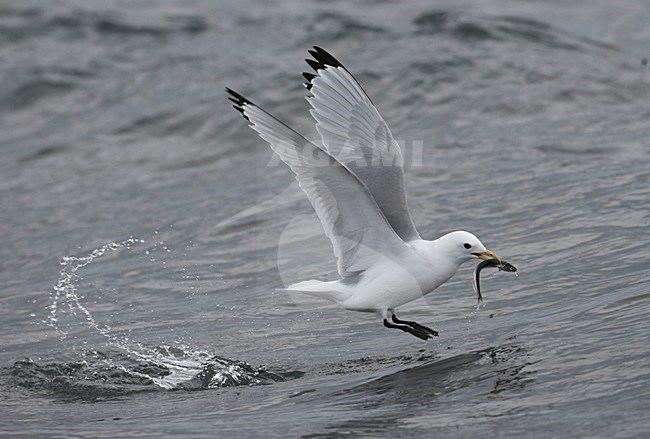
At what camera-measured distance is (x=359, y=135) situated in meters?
7.02

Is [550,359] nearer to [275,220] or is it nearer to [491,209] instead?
[491,209]

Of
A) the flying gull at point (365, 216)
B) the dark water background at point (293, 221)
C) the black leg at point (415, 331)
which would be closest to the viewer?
the dark water background at point (293, 221)

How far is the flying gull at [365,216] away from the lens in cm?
661

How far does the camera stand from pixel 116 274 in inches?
390

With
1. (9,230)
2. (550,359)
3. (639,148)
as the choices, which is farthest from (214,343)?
(639,148)

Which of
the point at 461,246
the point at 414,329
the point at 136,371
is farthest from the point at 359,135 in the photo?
the point at 136,371

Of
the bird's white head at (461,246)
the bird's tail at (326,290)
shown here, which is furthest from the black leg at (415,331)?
the bird's white head at (461,246)

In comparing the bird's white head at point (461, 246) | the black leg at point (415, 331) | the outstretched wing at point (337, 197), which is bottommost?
the black leg at point (415, 331)

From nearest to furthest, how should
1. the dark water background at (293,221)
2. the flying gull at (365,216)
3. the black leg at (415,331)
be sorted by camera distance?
the dark water background at (293,221), the flying gull at (365,216), the black leg at (415,331)

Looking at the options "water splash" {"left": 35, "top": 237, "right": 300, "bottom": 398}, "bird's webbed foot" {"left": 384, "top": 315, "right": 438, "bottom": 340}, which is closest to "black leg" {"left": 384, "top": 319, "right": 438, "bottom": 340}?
"bird's webbed foot" {"left": 384, "top": 315, "right": 438, "bottom": 340}

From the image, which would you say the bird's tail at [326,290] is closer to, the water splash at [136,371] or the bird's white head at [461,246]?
the water splash at [136,371]

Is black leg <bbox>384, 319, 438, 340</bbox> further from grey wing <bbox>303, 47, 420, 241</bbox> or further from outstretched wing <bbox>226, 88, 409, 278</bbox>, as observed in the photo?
grey wing <bbox>303, 47, 420, 241</bbox>

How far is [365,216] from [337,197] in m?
0.22

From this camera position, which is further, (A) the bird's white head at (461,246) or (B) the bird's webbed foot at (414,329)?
(B) the bird's webbed foot at (414,329)
